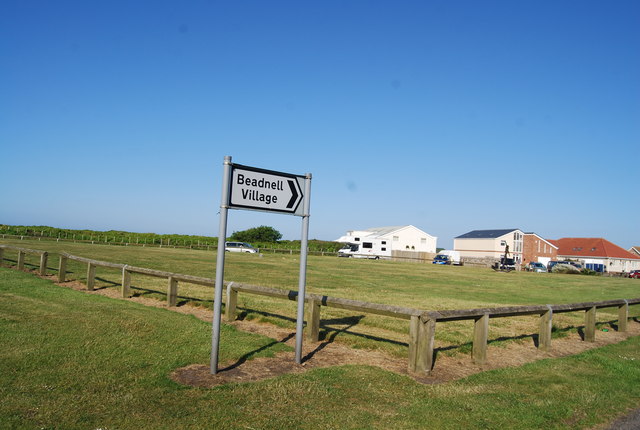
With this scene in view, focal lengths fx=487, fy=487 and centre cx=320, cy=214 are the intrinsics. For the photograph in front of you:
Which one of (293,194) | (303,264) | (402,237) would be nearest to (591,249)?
(402,237)

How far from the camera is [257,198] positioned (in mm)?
6504

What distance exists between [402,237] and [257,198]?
228 feet

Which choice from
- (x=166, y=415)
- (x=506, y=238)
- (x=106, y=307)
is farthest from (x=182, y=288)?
(x=506, y=238)

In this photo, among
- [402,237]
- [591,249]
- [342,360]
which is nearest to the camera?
[342,360]

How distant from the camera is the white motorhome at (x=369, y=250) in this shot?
64750mm

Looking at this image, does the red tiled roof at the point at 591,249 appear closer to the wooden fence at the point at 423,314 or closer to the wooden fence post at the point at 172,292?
the wooden fence at the point at 423,314

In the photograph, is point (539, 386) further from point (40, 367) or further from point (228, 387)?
point (40, 367)

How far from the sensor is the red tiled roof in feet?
260

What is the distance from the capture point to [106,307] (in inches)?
399

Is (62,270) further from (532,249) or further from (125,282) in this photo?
(532,249)

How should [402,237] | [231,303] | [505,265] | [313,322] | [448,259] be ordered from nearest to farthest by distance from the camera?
[313,322], [231,303], [505,265], [448,259], [402,237]

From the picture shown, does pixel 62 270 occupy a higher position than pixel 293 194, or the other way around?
pixel 293 194

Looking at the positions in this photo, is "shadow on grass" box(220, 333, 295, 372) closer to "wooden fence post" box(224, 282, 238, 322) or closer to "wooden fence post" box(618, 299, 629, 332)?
"wooden fence post" box(224, 282, 238, 322)

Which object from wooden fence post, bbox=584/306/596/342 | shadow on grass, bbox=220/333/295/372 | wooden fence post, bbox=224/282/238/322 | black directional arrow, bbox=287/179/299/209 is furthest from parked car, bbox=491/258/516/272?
black directional arrow, bbox=287/179/299/209
